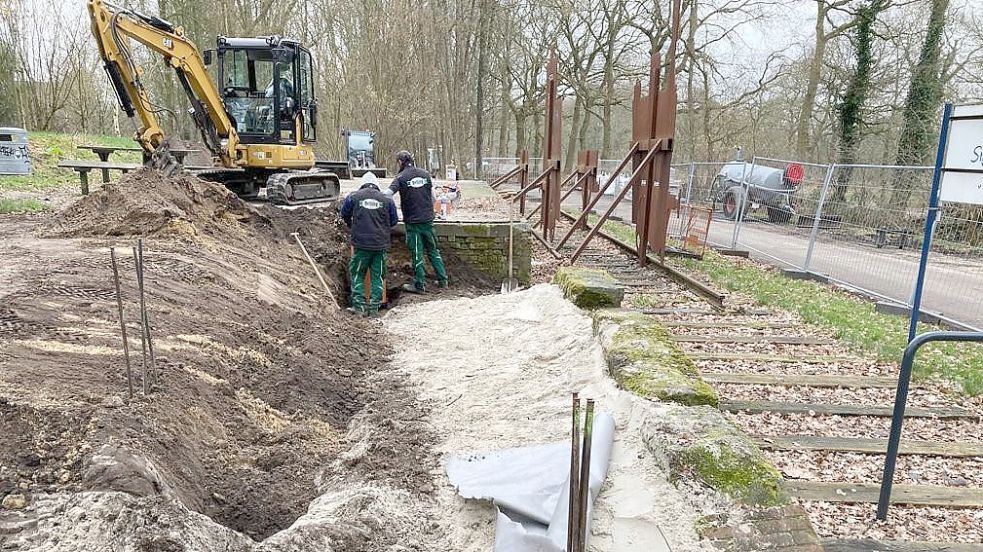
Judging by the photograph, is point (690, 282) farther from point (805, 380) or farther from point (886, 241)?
point (886, 241)

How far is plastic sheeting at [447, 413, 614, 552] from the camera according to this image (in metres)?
2.72

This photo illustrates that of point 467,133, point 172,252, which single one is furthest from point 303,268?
point 467,133

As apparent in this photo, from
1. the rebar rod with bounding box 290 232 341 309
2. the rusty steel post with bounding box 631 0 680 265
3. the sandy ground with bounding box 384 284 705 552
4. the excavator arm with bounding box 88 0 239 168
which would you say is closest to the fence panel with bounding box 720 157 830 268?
the rusty steel post with bounding box 631 0 680 265

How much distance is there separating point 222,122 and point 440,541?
1041 cm

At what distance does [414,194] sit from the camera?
889 centimetres

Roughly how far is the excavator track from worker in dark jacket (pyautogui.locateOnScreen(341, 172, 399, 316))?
361cm

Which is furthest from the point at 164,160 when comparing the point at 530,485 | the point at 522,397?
the point at 530,485

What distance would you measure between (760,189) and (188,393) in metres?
12.7

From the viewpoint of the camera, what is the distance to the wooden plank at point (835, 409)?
446 cm

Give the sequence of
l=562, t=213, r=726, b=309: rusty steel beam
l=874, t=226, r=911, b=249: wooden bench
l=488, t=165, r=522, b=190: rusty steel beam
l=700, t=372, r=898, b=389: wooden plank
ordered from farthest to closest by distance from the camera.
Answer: l=488, t=165, r=522, b=190: rusty steel beam
l=874, t=226, r=911, b=249: wooden bench
l=562, t=213, r=726, b=309: rusty steel beam
l=700, t=372, r=898, b=389: wooden plank

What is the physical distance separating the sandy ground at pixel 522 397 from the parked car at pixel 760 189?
7.62 meters

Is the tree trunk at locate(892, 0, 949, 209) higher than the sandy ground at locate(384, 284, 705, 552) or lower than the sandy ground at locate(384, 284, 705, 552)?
higher

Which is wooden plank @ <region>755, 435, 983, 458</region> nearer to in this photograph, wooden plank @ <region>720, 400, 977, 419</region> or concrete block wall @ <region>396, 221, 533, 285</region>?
wooden plank @ <region>720, 400, 977, 419</region>

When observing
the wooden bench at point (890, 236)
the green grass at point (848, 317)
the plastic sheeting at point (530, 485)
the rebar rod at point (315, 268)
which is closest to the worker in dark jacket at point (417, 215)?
the rebar rod at point (315, 268)
